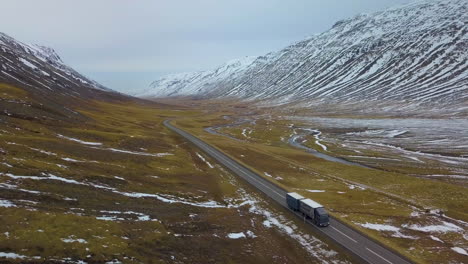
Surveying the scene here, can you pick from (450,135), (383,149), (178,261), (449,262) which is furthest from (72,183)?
(450,135)

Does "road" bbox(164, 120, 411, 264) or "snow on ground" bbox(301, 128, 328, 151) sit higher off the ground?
"snow on ground" bbox(301, 128, 328, 151)

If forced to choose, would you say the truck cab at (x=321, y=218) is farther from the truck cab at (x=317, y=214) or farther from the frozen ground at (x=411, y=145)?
the frozen ground at (x=411, y=145)

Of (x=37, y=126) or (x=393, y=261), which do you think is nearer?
(x=393, y=261)

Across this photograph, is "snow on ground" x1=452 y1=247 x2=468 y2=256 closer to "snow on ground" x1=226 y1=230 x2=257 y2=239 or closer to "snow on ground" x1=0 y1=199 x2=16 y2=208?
"snow on ground" x1=226 y1=230 x2=257 y2=239

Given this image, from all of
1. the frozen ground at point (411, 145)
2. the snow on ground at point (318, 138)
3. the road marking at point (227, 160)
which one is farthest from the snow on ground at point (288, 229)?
the snow on ground at point (318, 138)

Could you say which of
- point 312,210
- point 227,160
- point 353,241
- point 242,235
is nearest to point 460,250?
point 353,241

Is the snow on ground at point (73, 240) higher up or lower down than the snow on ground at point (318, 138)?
lower down

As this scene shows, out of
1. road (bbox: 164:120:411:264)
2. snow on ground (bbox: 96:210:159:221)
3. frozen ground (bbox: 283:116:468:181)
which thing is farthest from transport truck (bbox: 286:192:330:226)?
frozen ground (bbox: 283:116:468:181)

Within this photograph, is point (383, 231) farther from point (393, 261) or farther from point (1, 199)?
point (1, 199)
